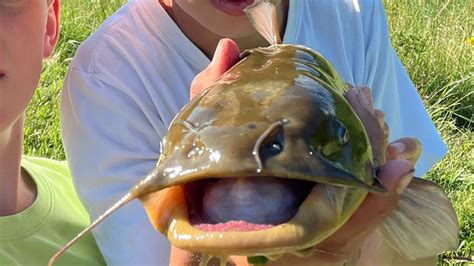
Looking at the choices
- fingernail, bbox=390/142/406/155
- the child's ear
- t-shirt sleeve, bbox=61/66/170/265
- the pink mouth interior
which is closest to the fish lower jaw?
the pink mouth interior

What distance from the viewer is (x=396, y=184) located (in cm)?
131

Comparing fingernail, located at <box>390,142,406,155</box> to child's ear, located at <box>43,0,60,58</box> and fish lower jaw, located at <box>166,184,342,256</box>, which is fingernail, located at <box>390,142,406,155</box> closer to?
fish lower jaw, located at <box>166,184,342,256</box>

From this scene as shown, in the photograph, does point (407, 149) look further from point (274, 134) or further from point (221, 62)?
point (274, 134)

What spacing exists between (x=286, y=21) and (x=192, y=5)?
0.27m

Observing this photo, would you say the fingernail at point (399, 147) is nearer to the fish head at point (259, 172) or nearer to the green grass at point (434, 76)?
the fish head at point (259, 172)

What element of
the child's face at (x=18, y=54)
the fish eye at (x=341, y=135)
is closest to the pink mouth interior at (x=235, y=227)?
the fish eye at (x=341, y=135)

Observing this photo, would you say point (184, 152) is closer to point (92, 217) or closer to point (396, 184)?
point (396, 184)

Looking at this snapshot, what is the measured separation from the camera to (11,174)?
226cm

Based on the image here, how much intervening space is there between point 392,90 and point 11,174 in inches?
39.7

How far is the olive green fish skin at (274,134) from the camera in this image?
3.42 feet

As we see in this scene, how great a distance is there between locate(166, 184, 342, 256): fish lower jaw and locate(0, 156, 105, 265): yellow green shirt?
1.12 metres

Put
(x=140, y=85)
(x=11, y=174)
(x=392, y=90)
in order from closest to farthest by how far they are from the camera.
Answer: (x=140, y=85) → (x=11, y=174) → (x=392, y=90)

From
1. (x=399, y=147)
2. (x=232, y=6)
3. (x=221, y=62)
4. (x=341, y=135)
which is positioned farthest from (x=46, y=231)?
(x=341, y=135)

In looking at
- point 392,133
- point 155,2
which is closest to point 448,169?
point 392,133
